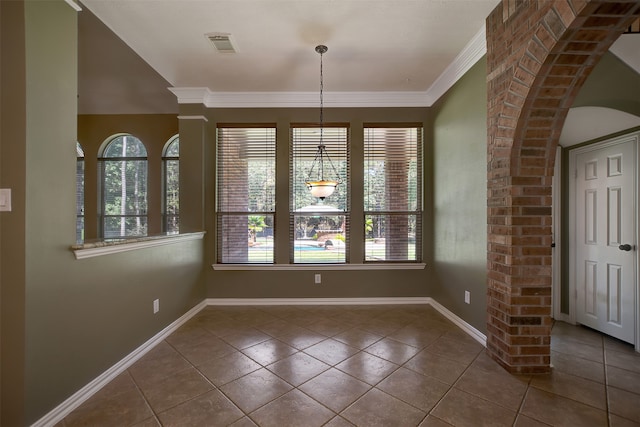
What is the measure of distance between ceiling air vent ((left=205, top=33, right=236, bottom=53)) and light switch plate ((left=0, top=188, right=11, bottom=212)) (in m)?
1.94

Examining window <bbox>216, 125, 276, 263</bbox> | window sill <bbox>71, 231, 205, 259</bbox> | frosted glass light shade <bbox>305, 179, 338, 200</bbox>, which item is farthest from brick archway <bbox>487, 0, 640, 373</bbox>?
window sill <bbox>71, 231, 205, 259</bbox>

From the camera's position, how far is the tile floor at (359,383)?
1729mm

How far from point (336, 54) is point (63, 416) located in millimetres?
3511

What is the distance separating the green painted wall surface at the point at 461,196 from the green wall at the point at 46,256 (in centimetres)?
318

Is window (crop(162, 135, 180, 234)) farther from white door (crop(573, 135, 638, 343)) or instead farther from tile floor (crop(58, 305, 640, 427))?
white door (crop(573, 135, 638, 343))

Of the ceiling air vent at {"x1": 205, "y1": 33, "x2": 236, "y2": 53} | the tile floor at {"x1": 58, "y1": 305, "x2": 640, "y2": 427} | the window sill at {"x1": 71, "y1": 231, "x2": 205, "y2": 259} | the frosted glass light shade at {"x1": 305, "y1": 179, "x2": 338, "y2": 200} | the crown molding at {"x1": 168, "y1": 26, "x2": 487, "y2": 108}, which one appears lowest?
the tile floor at {"x1": 58, "y1": 305, "x2": 640, "y2": 427}

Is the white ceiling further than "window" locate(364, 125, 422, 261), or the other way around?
"window" locate(364, 125, 422, 261)

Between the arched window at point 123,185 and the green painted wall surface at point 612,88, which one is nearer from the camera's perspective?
the green painted wall surface at point 612,88

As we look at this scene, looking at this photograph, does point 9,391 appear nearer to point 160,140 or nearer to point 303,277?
point 303,277

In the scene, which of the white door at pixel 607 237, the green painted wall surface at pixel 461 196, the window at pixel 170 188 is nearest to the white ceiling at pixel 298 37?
the green painted wall surface at pixel 461 196

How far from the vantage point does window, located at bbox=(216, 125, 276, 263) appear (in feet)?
12.8

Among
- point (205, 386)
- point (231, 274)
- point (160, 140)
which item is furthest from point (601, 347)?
point (160, 140)

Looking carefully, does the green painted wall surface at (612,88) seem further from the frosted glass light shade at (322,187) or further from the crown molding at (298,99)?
the frosted glass light shade at (322,187)

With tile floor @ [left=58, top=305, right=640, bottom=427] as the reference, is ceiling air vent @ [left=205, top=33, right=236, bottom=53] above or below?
above
